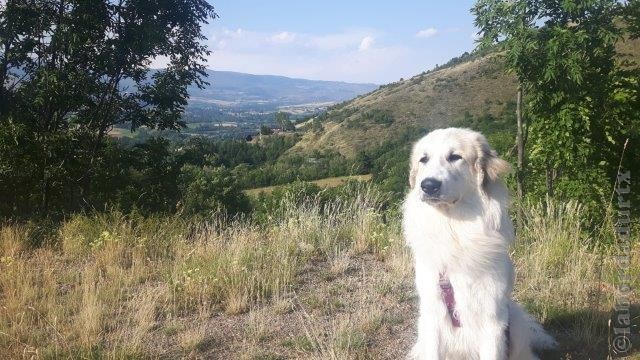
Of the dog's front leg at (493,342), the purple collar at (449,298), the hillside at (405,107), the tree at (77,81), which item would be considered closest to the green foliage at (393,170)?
the purple collar at (449,298)

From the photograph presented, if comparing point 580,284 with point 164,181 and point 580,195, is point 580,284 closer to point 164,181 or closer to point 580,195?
point 580,195

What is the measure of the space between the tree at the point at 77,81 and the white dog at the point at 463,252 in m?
8.22

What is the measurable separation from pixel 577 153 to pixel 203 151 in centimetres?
980

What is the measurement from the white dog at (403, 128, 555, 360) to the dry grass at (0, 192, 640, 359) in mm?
775

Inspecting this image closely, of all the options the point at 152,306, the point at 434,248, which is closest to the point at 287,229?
the point at 152,306

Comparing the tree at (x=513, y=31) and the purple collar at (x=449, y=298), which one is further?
the tree at (x=513, y=31)

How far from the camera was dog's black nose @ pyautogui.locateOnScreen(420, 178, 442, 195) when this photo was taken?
2.62 meters

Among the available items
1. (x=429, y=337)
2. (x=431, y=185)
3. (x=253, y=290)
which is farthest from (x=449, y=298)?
(x=253, y=290)

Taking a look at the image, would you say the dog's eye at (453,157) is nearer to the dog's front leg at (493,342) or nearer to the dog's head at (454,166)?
the dog's head at (454,166)

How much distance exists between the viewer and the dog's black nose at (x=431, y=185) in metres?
2.62

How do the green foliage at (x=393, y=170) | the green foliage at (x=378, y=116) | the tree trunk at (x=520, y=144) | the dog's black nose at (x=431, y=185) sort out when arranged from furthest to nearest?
the green foliage at (x=378, y=116), the tree trunk at (x=520, y=144), the green foliage at (x=393, y=170), the dog's black nose at (x=431, y=185)

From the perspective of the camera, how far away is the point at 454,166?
2781 millimetres

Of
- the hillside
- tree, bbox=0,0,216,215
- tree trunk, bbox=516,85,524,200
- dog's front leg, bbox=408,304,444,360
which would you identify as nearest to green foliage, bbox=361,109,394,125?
the hillside

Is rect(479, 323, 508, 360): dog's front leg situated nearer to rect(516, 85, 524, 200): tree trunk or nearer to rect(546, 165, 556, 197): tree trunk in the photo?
rect(516, 85, 524, 200): tree trunk
